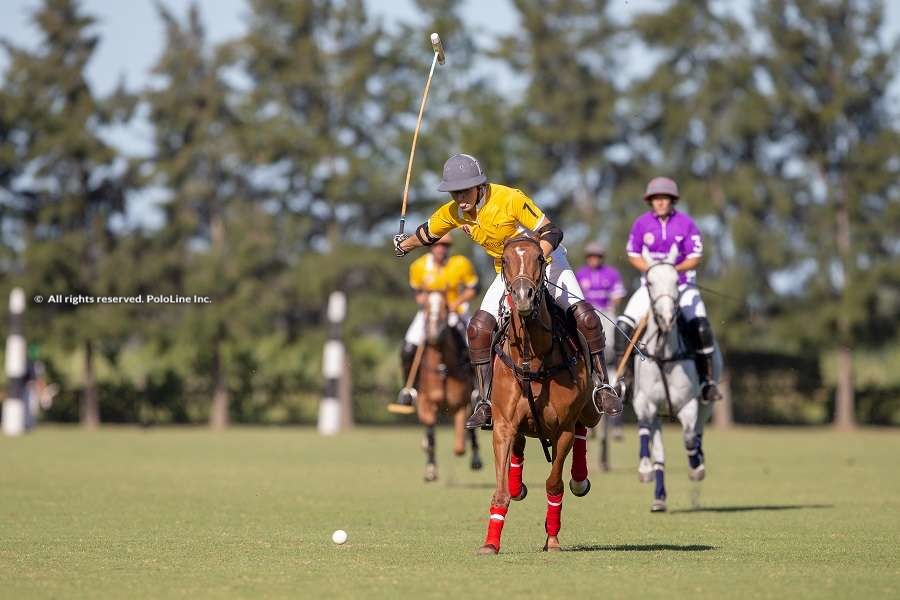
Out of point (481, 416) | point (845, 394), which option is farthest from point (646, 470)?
point (845, 394)

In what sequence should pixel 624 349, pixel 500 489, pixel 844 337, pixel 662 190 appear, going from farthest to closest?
1. pixel 844 337
2. pixel 624 349
3. pixel 662 190
4. pixel 500 489

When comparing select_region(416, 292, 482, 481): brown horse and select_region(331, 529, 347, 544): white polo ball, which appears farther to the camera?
select_region(416, 292, 482, 481): brown horse

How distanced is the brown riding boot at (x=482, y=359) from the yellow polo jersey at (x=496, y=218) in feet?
1.70

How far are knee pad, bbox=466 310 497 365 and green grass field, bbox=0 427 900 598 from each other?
1447 millimetres

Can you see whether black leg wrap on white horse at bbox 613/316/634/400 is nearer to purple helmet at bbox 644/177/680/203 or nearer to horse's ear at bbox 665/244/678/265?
horse's ear at bbox 665/244/678/265

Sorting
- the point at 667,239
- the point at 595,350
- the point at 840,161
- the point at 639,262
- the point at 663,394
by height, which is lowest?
the point at 663,394

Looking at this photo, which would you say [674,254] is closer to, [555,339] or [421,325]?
[555,339]

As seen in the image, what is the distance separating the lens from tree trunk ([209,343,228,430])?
45.5 m

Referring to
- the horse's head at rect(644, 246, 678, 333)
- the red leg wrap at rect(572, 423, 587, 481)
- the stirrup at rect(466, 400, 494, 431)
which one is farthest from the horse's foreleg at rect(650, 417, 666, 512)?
the stirrup at rect(466, 400, 494, 431)

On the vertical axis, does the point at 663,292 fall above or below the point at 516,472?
above

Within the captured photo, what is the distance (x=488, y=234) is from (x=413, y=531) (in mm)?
2923

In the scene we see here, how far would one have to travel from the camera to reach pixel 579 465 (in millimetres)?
12680

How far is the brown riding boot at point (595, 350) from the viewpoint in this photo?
11.7 metres

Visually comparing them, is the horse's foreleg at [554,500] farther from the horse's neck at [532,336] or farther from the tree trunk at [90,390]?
the tree trunk at [90,390]
